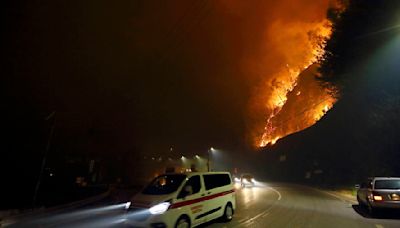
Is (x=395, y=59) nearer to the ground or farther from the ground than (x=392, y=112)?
farther from the ground

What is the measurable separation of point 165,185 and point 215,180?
Result: 2428 mm

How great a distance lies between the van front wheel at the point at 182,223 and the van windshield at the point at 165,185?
2.96 feet

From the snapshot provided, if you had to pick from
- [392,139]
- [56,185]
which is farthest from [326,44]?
[56,185]

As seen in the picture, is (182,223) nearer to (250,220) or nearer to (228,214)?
(228,214)

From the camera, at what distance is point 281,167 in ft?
252

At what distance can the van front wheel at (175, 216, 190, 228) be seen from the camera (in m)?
11.0

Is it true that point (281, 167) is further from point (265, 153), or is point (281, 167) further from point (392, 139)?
point (392, 139)

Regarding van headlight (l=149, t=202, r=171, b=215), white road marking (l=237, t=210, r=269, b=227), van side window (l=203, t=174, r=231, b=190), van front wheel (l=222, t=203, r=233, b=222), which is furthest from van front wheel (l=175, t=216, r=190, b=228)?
van front wheel (l=222, t=203, r=233, b=222)

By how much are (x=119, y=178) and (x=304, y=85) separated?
41.9m

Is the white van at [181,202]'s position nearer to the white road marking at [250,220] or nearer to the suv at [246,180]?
the white road marking at [250,220]

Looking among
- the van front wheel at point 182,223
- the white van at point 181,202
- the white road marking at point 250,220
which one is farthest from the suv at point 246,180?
the van front wheel at point 182,223

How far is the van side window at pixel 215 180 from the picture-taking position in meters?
13.3

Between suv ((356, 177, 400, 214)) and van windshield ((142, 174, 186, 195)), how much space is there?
28.1 ft

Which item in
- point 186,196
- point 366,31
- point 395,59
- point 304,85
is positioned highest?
point 304,85
